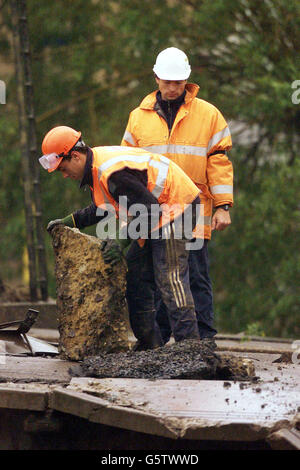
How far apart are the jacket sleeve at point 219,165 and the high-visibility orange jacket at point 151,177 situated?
0.60 m

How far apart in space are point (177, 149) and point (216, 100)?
5.93m

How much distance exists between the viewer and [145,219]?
582cm


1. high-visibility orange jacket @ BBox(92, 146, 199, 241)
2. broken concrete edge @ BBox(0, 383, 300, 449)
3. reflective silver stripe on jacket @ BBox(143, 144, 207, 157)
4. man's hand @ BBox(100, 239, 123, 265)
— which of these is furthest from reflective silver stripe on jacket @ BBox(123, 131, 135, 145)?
broken concrete edge @ BBox(0, 383, 300, 449)

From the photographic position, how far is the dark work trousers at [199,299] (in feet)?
21.7

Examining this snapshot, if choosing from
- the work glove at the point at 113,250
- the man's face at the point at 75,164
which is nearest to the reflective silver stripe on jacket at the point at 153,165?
the man's face at the point at 75,164

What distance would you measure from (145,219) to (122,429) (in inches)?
63.5

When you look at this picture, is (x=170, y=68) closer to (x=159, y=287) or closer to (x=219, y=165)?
(x=219, y=165)

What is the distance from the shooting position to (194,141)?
668cm

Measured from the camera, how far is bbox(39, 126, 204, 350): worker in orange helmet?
575cm

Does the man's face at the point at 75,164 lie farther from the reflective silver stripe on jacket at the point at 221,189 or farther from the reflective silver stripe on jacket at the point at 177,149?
the reflective silver stripe on jacket at the point at 221,189

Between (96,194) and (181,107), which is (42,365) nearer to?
(96,194)

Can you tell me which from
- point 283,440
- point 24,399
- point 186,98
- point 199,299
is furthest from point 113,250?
point 283,440

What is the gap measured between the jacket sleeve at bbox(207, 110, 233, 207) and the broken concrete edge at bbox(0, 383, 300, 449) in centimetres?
250
